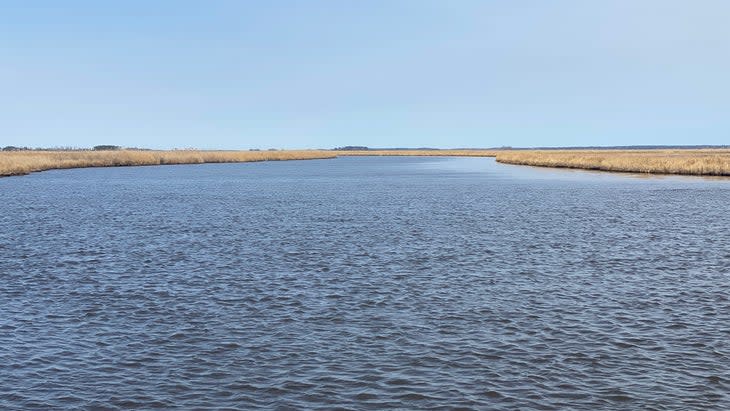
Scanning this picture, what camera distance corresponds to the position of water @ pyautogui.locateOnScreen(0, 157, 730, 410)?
10887 millimetres

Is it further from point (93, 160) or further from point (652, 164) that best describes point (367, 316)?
point (93, 160)

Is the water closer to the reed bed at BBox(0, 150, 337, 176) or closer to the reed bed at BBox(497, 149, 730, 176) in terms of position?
the reed bed at BBox(497, 149, 730, 176)

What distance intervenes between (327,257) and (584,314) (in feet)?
31.8

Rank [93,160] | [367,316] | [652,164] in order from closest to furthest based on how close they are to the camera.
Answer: [367,316]
[652,164]
[93,160]

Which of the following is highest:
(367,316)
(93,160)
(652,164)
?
(93,160)

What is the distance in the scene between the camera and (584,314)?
1530cm

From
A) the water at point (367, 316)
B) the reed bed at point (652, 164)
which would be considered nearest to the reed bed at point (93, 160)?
the water at point (367, 316)

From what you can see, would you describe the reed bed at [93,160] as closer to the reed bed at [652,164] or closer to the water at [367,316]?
the water at [367,316]

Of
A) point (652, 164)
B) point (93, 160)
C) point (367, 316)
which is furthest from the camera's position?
point (93, 160)

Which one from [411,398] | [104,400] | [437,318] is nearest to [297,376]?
[411,398]

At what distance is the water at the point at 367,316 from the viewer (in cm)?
1089

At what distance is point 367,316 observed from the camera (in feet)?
50.0

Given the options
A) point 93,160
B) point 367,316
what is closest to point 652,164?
point 367,316

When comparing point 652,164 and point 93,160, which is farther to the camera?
point 93,160
